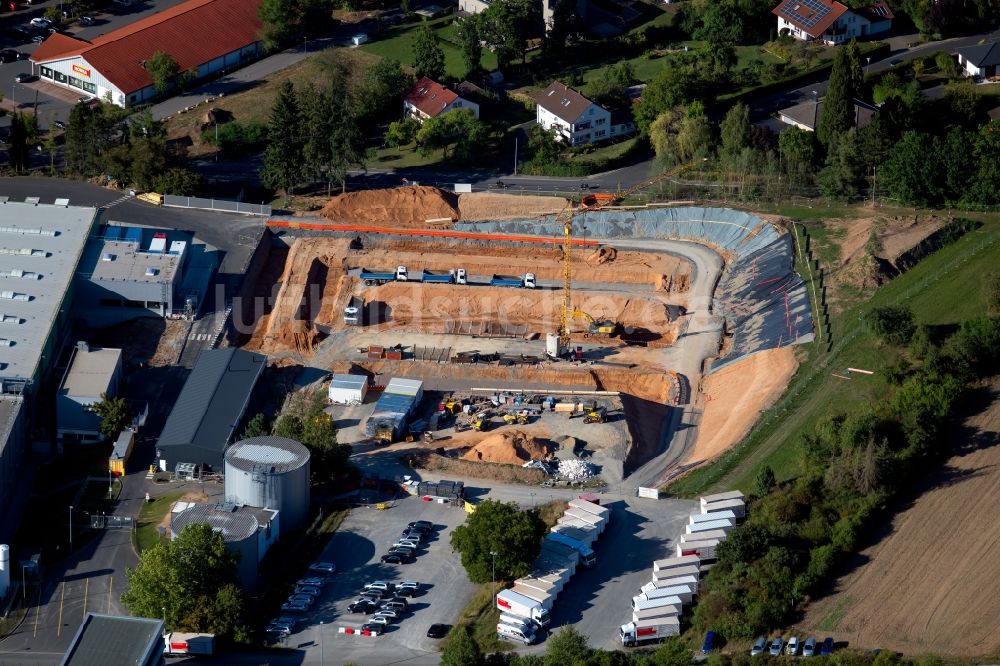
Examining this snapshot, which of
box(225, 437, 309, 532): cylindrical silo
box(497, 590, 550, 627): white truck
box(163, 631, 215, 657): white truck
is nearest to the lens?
box(163, 631, 215, 657): white truck

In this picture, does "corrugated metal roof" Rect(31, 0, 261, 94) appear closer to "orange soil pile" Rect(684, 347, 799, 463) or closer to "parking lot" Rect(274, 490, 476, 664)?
"orange soil pile" Rect(684, 347, 799, 463)

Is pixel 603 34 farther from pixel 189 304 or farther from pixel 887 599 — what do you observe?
pixel 887 599

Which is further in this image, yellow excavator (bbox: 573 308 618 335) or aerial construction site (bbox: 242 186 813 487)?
yellow excavator (bbox: 573 308 618 335)

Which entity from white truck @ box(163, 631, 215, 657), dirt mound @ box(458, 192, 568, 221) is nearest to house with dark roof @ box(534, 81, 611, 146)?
dirt mound @ box(458, 192, 568, 221)

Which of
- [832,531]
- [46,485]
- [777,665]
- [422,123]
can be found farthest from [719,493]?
[422,123]

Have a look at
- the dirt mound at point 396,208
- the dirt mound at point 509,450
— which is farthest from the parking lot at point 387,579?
the dirt mound at point 396,208

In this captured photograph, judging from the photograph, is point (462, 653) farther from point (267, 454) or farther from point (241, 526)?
point (267, 454)

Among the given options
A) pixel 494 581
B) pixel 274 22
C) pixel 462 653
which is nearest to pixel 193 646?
pixel 462 653
